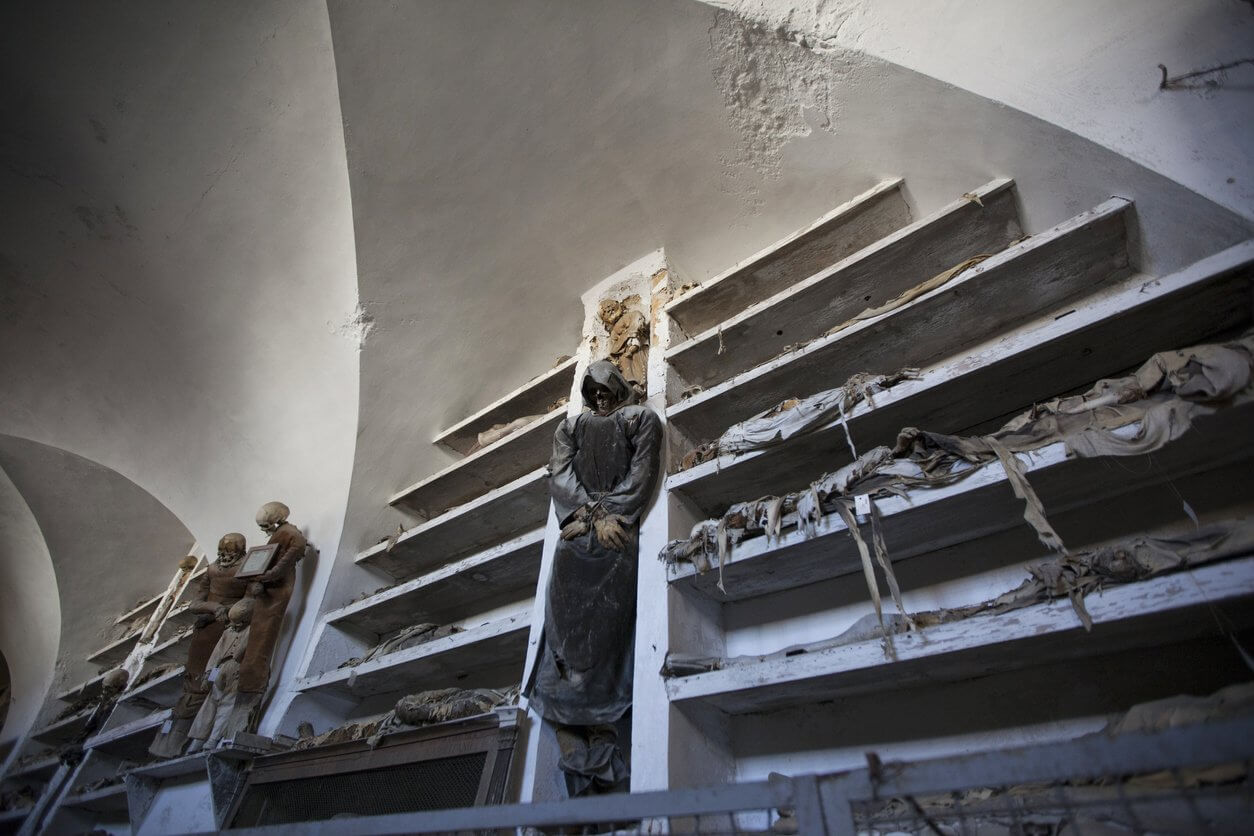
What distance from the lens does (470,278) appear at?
4727mm

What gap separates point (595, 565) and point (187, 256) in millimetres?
4244

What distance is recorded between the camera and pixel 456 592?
12.5 ft

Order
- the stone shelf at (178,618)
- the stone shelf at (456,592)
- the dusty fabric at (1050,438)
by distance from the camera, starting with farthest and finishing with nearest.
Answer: the stone shelf at (178,618) → the stone shelf at (456,592) → the dusty fabric at (1050,438)

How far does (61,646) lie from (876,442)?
8711 mm

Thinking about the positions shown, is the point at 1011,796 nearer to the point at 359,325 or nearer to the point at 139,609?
the point at 359,325

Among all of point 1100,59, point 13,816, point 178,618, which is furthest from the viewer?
point 178,618

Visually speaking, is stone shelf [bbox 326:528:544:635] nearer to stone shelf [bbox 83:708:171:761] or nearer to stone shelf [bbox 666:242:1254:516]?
stone shelf [bbox 666:242:1254:516]

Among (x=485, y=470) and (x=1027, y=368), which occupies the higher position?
(x=485, y=470)

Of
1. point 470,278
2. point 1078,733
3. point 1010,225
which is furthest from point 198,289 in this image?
point 1078,733

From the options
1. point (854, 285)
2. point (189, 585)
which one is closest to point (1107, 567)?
point (854, 285)

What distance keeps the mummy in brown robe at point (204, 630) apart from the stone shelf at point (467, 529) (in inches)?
40.0

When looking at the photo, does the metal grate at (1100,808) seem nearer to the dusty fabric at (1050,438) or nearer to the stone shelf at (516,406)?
the dusty fabric at (1050,438)

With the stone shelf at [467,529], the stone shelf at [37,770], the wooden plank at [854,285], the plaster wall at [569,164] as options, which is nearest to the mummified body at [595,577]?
the stone shelf at [467,529]

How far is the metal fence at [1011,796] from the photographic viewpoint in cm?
90
